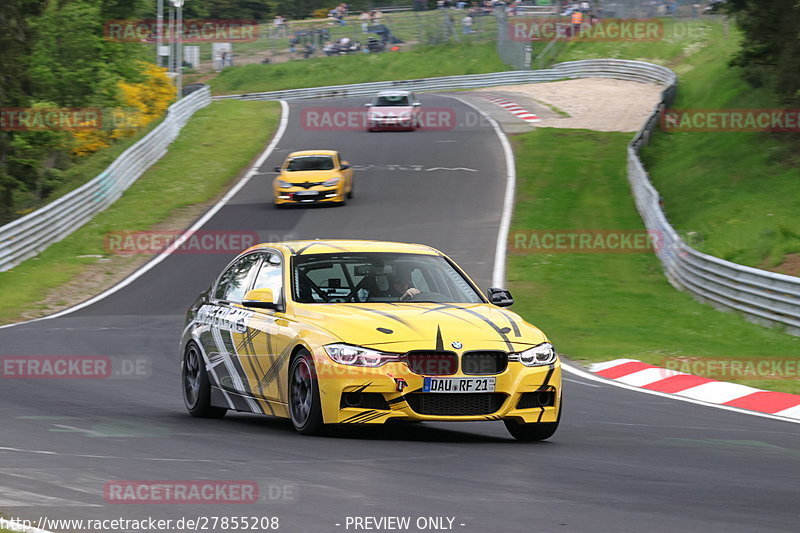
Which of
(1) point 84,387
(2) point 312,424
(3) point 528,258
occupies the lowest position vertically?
(3) point 528,258

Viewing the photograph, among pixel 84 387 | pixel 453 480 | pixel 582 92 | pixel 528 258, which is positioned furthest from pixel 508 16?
pixel 453 480

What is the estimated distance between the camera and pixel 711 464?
852 centimetres

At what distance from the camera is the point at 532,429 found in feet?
31.6

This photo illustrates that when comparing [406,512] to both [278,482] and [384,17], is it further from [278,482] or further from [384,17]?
[384,17]

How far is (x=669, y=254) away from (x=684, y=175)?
980 cm

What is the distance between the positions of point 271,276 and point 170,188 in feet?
94.1

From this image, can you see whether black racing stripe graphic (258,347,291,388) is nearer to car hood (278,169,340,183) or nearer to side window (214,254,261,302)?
side window (214,254,261,302)

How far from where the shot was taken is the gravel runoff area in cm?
4928

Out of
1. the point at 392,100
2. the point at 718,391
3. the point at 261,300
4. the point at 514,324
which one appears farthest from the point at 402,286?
the point at 392,100

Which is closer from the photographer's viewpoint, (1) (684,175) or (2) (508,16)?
(1) (684,175)

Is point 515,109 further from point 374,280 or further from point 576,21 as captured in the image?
point 374,280

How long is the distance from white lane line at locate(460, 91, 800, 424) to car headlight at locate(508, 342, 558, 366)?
10.7 ft

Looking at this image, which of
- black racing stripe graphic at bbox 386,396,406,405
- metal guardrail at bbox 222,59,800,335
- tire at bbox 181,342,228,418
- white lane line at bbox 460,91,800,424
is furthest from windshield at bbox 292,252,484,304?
metal guardrail at bbox 222,59,800,335

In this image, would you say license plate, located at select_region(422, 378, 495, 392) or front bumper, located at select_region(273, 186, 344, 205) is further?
front bumper, located at select_region(273, 186, 344, 205)
